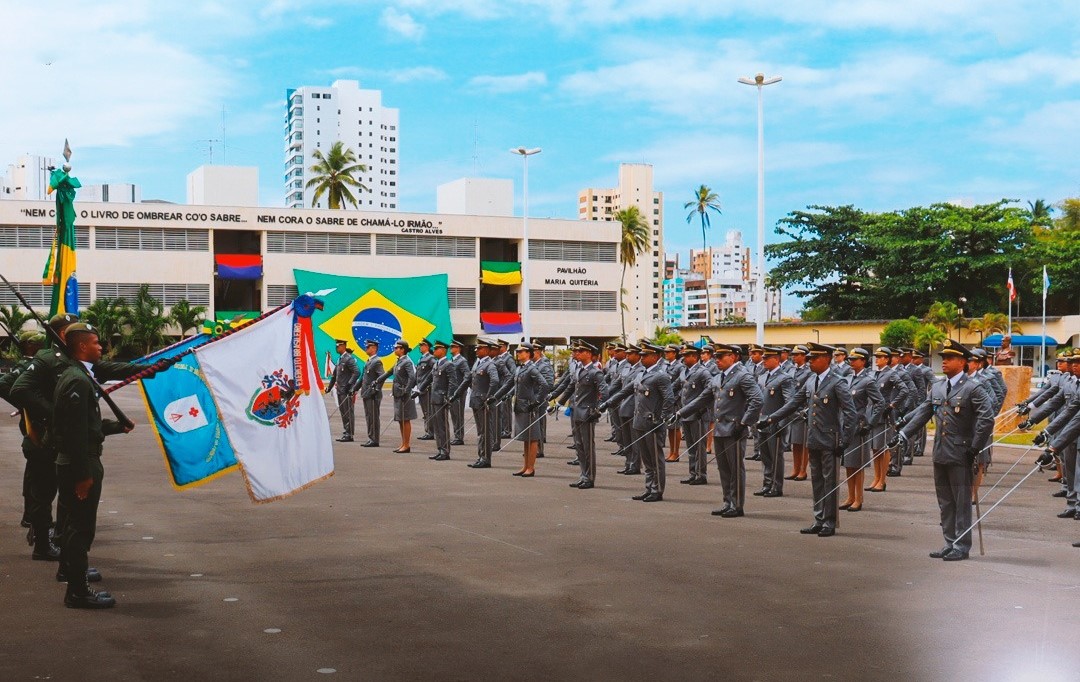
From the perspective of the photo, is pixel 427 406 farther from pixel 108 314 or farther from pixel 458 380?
pixel 108 314

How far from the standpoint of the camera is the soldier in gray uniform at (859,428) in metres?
13.3

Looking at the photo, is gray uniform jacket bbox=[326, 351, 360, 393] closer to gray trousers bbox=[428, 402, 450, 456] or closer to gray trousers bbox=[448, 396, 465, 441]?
gray trousers bbox=[448, 396, 465, 441]

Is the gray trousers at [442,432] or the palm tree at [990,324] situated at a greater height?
the palm tree at [990,324]

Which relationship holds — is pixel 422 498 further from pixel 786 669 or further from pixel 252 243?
pixel 252 243

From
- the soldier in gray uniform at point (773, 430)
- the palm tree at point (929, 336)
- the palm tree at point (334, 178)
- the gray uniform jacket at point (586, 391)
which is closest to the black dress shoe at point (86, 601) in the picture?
the soldier in gray uniform at point (773, 430)

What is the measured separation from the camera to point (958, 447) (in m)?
10.3

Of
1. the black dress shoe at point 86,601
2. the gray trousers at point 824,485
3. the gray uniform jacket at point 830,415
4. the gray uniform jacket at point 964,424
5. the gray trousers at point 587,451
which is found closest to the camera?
the black dress shoe at point 86,601

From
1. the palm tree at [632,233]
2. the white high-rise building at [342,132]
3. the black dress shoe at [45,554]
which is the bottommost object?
the black dress shoe at [45,554]

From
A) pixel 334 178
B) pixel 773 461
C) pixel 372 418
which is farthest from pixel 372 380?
pixel 334 178

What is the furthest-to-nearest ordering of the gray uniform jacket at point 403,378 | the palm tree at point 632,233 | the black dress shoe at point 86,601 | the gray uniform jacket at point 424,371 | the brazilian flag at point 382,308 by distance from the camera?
1. the palm tree at point 632,233
2. the brazilian flag at point 382,308
3. the gray uniform jacket at point 403,378
4. the gray uniform jacket at point 424,371
5. the black dress shoe at point 86,601

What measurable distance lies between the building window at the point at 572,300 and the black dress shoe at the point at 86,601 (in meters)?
59.1

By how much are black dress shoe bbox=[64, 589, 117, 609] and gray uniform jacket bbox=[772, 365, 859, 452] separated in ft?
23.1

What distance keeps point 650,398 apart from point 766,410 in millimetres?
2743

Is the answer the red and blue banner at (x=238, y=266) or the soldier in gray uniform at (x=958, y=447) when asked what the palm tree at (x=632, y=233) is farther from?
the soldier in gray uniform at (x=958, y=447)
